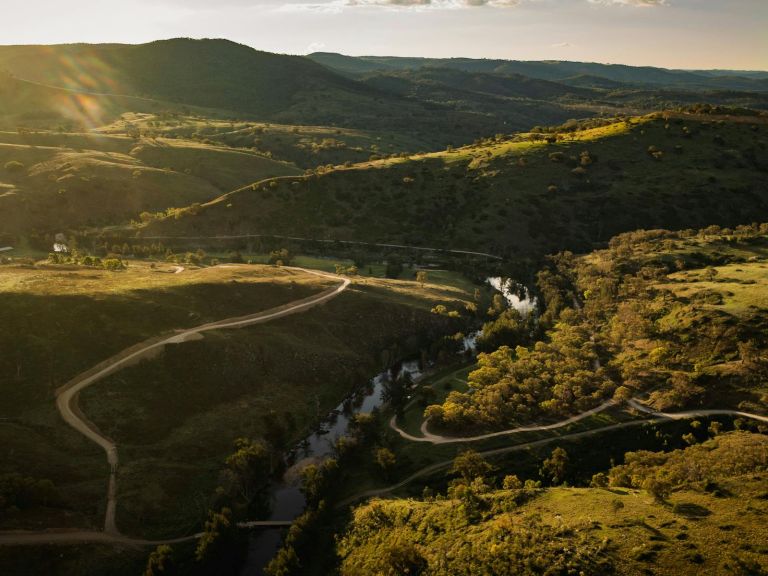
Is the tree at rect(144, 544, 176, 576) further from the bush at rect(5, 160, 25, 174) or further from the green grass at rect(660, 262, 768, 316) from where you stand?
the bush at rect(5, 160, 25, 174)

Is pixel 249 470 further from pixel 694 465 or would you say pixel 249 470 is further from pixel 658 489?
pixel 694 465

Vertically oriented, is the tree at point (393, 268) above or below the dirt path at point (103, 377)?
above

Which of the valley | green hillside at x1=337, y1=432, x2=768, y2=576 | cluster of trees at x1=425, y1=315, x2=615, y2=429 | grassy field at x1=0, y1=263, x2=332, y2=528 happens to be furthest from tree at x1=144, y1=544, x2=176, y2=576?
cluster of trees at x1=425, y1=315, x2=615, y2=429

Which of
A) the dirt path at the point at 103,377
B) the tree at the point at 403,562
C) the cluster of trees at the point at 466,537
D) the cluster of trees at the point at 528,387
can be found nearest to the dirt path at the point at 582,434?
the cluster of trees at the point at 466,537

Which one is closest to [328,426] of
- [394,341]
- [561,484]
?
[394,341]

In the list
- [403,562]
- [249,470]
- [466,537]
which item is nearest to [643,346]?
[466,537]

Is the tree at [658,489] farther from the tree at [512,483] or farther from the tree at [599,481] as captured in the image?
the tree at [512,483]
